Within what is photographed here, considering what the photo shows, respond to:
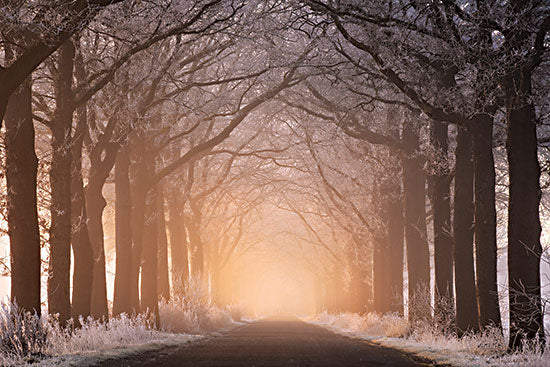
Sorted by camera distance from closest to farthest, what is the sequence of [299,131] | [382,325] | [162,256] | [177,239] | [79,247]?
1. [79,247]
2. [382,325]
3. [162,256]
4. [177,239]
5. [299,131]

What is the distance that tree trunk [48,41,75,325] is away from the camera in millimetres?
15570

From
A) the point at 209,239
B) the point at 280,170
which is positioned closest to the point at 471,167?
the point at 280,170

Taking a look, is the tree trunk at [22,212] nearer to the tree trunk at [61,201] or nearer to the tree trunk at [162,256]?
the tree trunk at [61,201]

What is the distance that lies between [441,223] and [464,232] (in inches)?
105

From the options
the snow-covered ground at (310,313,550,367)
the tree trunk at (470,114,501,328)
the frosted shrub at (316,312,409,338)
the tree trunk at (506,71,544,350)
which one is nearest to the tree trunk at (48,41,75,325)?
the snow-covered ground at (310,313,550,367)

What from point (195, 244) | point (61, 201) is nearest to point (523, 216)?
point (61, 201)

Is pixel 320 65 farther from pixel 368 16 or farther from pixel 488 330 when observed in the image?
pixel 488 330

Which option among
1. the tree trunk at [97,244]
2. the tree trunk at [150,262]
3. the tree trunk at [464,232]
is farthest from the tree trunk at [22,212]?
the tree trunk at [150,262]

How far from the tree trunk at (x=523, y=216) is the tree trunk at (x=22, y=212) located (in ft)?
29.4

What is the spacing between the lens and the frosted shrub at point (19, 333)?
39.6 ft

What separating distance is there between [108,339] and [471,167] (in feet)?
31.7

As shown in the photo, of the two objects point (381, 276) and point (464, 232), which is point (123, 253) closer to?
point (464, 232)

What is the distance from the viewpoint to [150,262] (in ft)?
82.1

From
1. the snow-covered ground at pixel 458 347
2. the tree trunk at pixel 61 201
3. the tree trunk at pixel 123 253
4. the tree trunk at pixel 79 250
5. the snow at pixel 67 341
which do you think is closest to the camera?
the snow-covered ground at pixel 458 347
